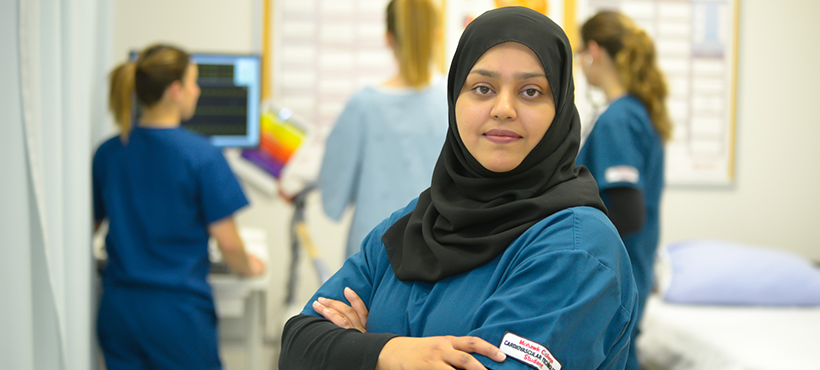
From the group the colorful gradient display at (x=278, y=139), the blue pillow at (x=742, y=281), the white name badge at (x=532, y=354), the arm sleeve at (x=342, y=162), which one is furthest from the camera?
the colorful gradient display at (x=278, y=139)

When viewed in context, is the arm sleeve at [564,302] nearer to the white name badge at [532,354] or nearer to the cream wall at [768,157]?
the white name badge at [532,354]

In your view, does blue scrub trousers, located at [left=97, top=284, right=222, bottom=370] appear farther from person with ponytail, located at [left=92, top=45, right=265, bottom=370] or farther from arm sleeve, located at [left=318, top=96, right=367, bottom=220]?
arm sleeve, located at [left=318, top=96, right=367, bottom=220]

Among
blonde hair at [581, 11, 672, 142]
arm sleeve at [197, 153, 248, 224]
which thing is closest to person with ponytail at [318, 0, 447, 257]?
arm sleeve at [197, 153, 248, 224]

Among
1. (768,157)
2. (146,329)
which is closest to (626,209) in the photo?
(146,329)

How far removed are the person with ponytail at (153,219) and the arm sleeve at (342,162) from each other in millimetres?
296

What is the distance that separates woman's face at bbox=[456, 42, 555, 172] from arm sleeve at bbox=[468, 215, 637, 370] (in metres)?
0.14

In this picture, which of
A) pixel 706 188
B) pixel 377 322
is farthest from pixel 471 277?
pixel 706 188

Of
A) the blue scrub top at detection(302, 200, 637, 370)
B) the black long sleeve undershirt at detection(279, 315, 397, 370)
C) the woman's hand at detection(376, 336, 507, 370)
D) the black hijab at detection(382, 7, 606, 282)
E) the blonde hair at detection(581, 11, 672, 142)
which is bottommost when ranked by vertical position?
the black long sleeve undershirt at detection(279, 315, 397, 370)

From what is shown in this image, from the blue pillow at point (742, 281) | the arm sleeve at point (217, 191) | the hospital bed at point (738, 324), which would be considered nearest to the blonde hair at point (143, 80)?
the arm sleeve at point (217, 191)

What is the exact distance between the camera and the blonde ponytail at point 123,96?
1.72 meters

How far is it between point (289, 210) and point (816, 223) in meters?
2.79

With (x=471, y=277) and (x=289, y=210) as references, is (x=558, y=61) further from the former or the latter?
(x=289, y=210)

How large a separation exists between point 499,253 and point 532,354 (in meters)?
0.16

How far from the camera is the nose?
2.88 feet
